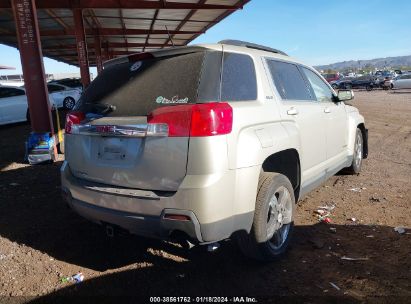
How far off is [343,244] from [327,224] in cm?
55

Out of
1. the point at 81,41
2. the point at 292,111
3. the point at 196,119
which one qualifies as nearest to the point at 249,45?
the point at 292,111

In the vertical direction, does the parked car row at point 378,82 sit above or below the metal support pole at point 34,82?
below

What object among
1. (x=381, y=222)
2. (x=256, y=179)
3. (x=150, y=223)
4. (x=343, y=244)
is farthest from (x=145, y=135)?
(x=381, y=222)

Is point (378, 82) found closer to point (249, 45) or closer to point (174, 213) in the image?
point (249, 45)

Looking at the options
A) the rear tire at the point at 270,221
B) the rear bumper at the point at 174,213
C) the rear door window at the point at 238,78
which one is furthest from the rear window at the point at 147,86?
the rear tire at the point at 270,221

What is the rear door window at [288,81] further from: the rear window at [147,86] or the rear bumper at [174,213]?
the rear bumper at [174,213]

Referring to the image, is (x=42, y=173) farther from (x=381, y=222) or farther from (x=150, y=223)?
(x=381, y=222)

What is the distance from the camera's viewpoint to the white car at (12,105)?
1527cm

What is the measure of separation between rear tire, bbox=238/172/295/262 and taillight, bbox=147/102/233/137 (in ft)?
2.50

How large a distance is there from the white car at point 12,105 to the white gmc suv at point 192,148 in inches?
522

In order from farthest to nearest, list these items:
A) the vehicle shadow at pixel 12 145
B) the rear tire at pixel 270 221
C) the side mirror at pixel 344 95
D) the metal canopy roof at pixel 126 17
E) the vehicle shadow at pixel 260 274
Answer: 1. the metal canopy roof at pixel 126 17
2. the vehicle shadow at pixel 12 145
3. the side mirror at pixel 344 95
4. the rear tire at pixel 270 221
5. the vehicle shadow at pixel 260 274

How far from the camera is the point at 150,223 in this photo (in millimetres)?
3025

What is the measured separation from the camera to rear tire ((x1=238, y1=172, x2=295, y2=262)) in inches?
132

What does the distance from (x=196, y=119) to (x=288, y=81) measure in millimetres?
1765
